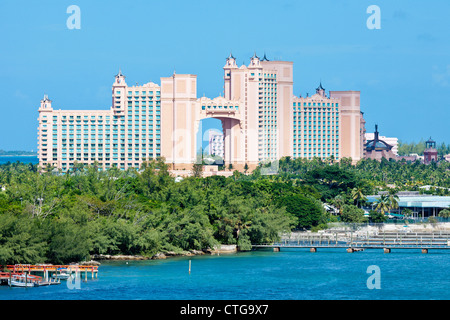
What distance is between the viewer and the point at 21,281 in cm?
4022

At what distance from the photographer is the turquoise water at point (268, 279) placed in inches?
1545

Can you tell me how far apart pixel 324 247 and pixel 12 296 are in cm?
2199

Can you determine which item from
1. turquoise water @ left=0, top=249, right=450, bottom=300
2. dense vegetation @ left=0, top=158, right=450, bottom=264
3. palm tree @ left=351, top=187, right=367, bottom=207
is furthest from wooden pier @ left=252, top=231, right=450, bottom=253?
palm tree @ left=351, top=187, right=367, bottom=207

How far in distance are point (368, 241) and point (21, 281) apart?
2369cm

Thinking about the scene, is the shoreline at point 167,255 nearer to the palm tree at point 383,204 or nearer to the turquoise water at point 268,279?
the turquoise water at point 268,279

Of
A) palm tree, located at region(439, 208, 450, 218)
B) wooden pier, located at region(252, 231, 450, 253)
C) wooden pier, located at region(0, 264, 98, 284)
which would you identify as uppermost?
palm tree, located at region(439, 208, 450, 218)

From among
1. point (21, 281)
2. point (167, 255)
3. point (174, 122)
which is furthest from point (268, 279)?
point (174, 122)

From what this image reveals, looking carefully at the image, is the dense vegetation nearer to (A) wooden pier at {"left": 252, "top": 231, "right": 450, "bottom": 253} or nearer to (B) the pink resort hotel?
(A) wooden pier at {"left": 252, "top": 231, "right": 450, "bottom": 253}

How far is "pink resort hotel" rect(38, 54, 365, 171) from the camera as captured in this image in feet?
392

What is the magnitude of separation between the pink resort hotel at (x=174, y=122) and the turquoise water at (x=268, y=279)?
67440 millimetres

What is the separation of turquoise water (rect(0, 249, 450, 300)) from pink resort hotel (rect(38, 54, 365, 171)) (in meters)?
67.4

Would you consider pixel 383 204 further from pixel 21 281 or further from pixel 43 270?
pixel 21 281

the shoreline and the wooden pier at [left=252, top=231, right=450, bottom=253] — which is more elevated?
the wooden pier at [left=252, top=231, right=450, bottom=253]

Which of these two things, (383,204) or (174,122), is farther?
(174,122)
